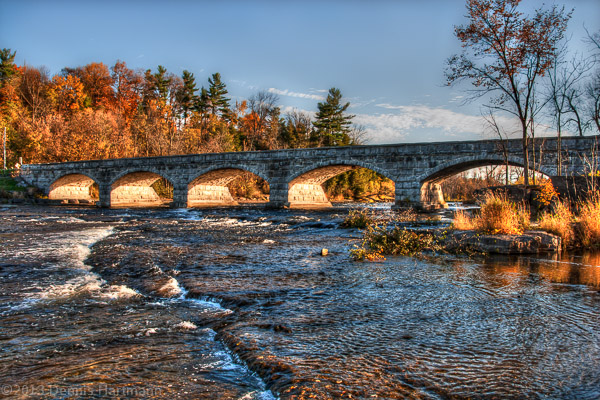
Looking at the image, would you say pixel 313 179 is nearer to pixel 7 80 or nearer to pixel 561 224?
pixel 561 224

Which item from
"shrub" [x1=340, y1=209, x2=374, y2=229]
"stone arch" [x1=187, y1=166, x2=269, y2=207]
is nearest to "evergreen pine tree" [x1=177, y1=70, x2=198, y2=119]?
"stone arch" [x1=187, y1=166, x2=269, y2=207]

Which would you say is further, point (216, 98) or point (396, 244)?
point (216, 98)

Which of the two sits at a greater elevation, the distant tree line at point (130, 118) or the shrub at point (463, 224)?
the distant tree line at point (130, 118)

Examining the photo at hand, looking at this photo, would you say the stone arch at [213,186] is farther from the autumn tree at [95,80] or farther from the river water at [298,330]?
the autumn tree at [95,80]

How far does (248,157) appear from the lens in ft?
102

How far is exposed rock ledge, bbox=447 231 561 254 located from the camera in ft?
26.8

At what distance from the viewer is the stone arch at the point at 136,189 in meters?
35.0

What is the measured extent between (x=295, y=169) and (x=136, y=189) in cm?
1900

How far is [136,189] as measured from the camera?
40000mm

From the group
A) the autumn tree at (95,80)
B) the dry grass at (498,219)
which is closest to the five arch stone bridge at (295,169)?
the dry grass at (498,219)

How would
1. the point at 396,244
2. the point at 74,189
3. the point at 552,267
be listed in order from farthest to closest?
1. the point at 74,189
2. the point at 396,244
3. the point at 552,267

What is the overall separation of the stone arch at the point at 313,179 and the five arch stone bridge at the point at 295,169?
7cm

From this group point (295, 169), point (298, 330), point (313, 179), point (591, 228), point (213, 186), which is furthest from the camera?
point (213, 186)

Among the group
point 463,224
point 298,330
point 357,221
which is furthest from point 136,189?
point 298,330
